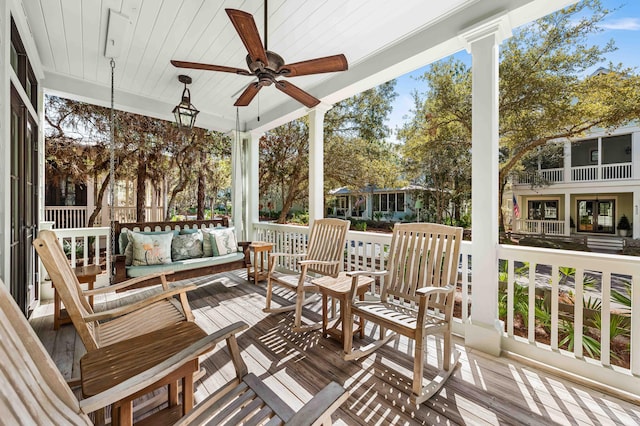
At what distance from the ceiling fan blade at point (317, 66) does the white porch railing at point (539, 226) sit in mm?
7503

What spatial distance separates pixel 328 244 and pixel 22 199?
316 centimetres

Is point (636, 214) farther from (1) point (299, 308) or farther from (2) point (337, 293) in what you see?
(1) point (299, 308)

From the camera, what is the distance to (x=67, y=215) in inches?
356

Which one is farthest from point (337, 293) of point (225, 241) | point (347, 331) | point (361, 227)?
point (361, 227)

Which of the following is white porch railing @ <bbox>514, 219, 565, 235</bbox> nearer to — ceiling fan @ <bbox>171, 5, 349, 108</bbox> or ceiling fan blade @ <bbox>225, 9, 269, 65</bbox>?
ceiling fan @ <bbox>171, 5, 349, 108</bbox>

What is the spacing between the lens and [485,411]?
5.59 feet

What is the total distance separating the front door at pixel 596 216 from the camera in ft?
18.1

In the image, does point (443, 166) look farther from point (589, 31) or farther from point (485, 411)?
point (485, 411)

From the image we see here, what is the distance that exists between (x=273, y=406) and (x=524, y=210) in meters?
9.00

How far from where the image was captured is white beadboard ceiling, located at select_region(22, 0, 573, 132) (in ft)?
8.03

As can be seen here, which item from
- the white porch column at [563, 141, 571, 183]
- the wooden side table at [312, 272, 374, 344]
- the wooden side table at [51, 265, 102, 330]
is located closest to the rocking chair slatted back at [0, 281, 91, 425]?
the wooden side table at [312, 272, 374, 344]

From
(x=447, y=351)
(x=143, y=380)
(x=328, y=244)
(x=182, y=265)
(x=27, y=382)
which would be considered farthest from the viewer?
(x=182, y=265)

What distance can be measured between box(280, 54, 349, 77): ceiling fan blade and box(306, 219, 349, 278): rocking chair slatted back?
164 centimetres

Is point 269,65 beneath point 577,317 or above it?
above
